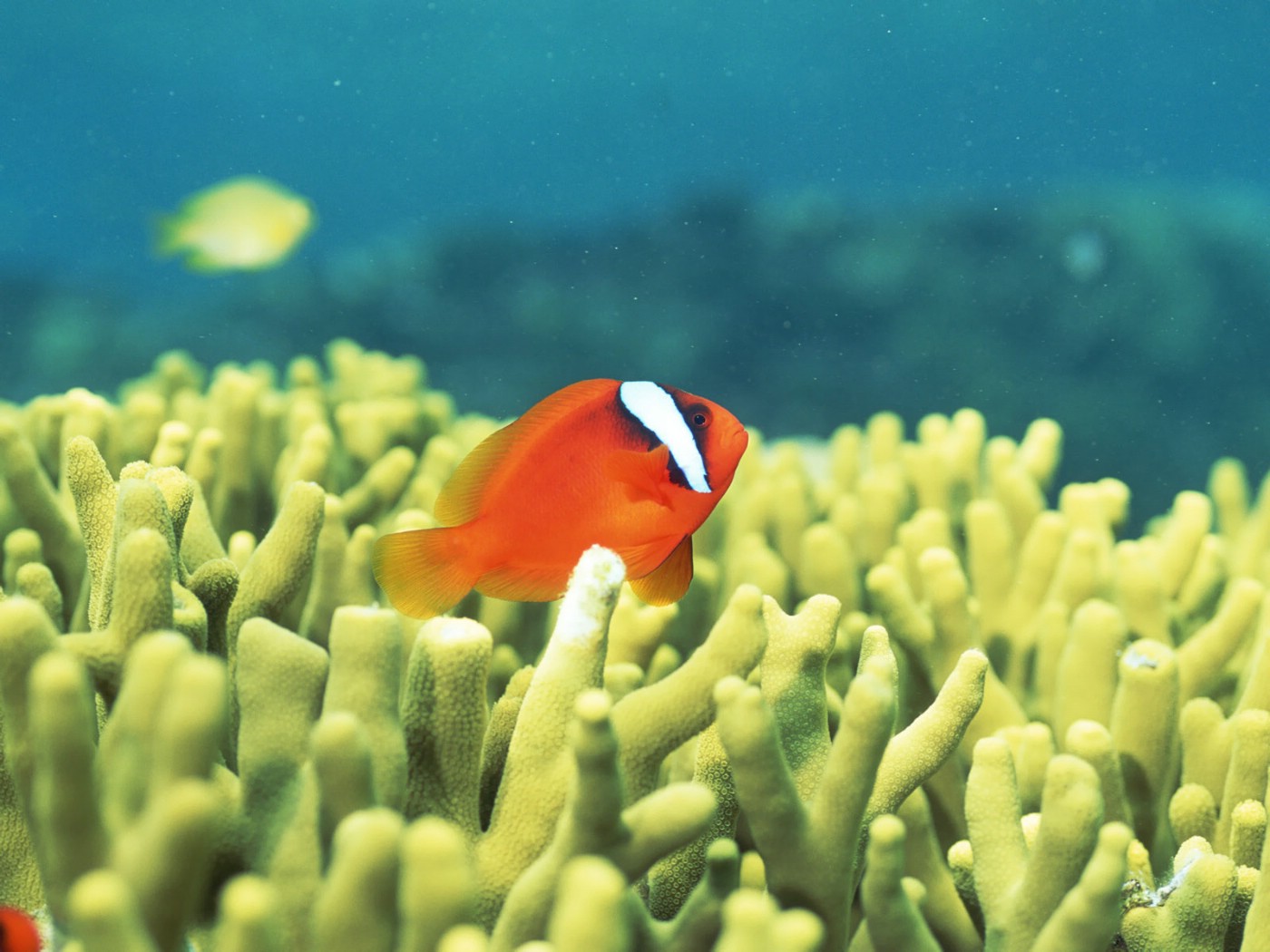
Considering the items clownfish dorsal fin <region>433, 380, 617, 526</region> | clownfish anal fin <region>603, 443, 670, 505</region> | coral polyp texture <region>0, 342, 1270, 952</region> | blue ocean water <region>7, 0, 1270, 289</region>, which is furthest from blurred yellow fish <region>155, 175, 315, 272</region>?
blue ocean water <region>7, 0, 1270, 289</region>

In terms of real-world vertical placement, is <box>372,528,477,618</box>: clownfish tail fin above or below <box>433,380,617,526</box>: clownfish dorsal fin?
below

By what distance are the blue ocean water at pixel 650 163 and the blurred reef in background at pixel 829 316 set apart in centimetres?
5

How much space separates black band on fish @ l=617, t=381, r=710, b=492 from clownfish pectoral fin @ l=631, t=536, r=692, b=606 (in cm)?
13

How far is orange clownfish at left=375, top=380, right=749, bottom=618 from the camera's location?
5.19 ft

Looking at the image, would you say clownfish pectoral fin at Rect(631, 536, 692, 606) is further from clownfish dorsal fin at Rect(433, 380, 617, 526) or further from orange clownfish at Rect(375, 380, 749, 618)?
clownfish dorsal fin at Rect(433, 380, 617, 526)

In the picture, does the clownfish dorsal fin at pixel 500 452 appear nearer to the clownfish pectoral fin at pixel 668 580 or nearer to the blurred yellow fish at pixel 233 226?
the clownfish pectoral fin at pixel 668 580

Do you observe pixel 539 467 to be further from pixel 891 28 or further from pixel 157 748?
pixel 891 28

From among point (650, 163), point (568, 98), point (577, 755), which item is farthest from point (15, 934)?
point (568, 98)

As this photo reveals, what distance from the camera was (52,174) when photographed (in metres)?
61.1

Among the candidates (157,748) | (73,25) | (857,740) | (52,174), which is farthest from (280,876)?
(52,174)

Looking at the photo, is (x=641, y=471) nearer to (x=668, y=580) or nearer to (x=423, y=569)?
(x=668, y=580)

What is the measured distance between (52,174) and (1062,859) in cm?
7257

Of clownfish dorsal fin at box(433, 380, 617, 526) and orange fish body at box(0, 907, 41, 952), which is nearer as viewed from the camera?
orange fish body at box(0, 907, 41, 952)

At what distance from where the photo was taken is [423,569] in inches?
62.6
